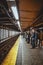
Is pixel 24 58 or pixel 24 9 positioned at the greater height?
pixel 24 9

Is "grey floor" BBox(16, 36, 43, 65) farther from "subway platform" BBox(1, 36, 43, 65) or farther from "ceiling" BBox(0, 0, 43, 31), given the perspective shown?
"ceiling" BBox(0, 0, 43, 31)

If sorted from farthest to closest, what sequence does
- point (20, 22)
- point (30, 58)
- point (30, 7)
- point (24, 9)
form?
point (20, 22)
point (30, 58)
point (24, 9)
point (30, 7)

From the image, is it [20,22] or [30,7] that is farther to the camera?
[20,22]

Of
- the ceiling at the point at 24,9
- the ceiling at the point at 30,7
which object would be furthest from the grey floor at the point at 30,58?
the ceiling at the point at 30,7

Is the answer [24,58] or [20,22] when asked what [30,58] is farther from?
[20,22]

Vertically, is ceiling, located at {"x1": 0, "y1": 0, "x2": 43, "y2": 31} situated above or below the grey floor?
above

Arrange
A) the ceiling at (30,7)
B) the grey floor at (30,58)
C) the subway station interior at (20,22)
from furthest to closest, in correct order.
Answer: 1. the grey floor at (30,58)
2. the subway station interior at (20,22)
3. the ceiling at (30,7)

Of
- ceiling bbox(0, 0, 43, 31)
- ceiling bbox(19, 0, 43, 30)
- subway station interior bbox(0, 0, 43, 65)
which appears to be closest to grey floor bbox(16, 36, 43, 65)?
subway station interior bbox(0, 0, 43, 65)

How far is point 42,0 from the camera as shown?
406 centimetres

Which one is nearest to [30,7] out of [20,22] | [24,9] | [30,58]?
[24,9]

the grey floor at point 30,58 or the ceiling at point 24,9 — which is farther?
the grey floor at point 30,58

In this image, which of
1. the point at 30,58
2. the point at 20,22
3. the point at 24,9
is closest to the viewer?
the point at 24,9

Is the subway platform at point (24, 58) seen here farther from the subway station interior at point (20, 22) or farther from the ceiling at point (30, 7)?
the ceiling at point (30, 7)

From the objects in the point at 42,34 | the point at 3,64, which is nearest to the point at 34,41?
the point at 42,34
